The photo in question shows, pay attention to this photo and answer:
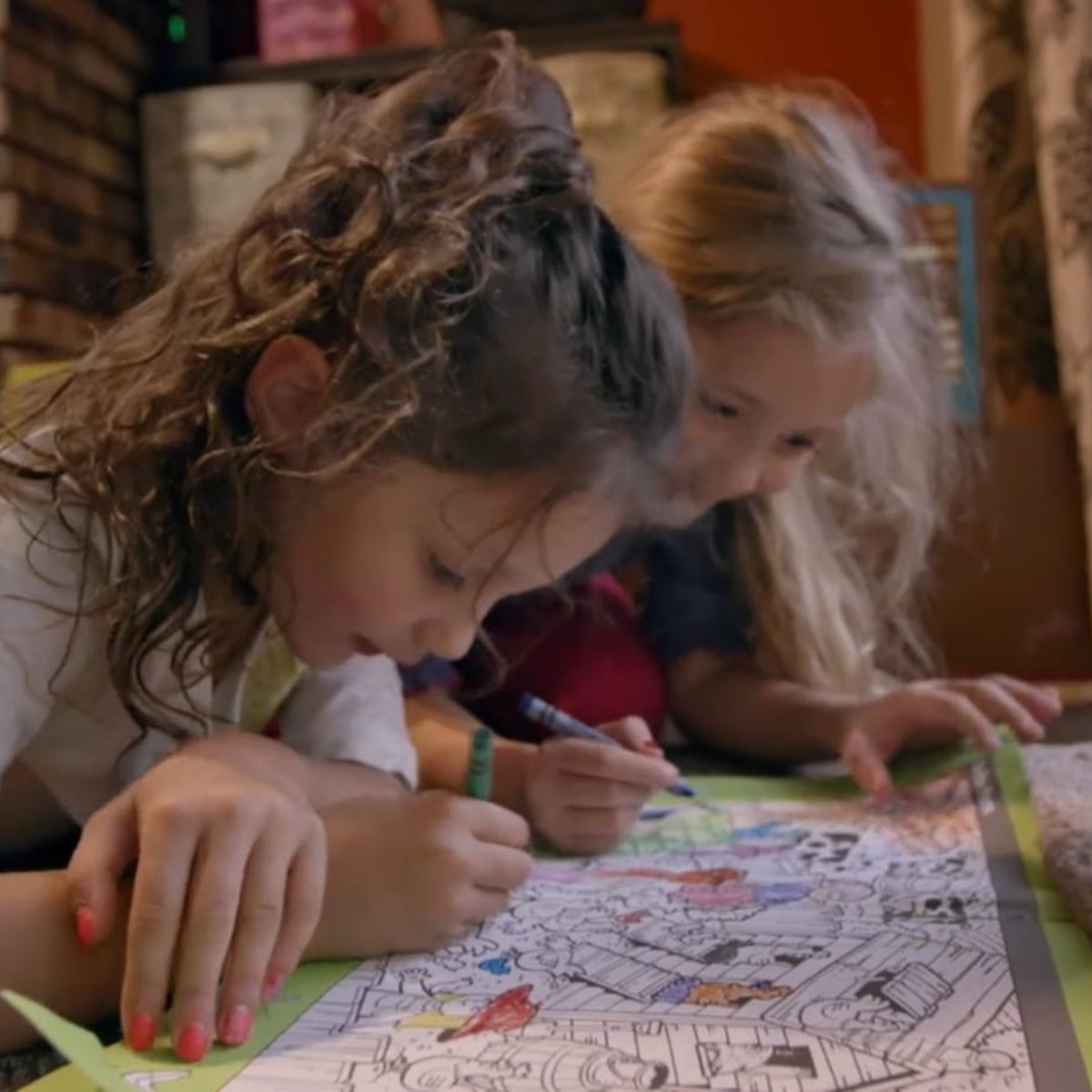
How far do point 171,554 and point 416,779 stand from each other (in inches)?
9.7

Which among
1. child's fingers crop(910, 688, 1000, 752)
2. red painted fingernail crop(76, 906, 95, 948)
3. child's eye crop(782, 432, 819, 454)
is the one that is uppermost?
child's eye crop(782, 432, 819, 454)

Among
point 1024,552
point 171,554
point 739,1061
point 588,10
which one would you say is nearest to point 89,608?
point 171,554

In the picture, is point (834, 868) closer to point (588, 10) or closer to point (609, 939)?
point (609, 939)

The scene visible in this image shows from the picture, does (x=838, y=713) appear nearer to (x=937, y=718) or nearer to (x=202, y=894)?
(x=937, y=718)

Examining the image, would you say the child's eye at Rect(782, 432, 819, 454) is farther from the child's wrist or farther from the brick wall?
the brick wall

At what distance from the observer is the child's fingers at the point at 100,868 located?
0.52m

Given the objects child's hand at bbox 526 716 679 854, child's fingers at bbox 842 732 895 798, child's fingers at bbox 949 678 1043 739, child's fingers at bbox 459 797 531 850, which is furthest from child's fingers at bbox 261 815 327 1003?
child's fingers at bbox 949 678 1043 739

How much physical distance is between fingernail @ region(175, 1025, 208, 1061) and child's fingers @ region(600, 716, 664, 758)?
1.17ft

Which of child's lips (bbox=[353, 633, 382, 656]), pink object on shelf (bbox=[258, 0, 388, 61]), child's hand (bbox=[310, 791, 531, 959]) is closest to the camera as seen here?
child's hand (bbox=[310, 791, 531, 959])

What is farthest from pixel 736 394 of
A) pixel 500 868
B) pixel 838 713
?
pixel 500 868

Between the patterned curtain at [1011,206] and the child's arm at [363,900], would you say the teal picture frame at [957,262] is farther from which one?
the child's arm at [363,900]

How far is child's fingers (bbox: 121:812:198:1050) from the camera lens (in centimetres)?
47

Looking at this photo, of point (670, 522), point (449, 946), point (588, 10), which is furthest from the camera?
point (588, 10)

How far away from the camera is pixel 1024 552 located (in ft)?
5.19
